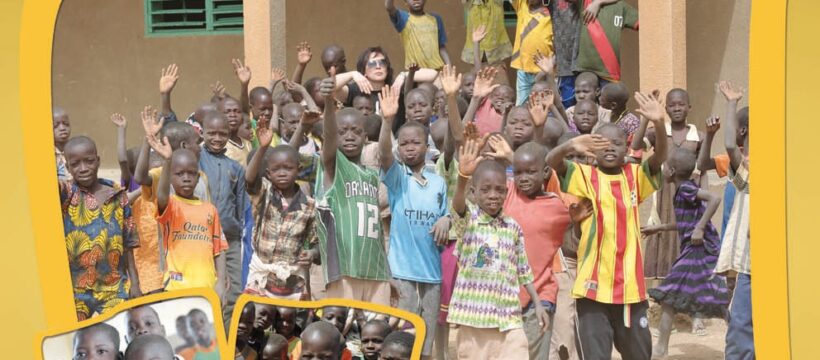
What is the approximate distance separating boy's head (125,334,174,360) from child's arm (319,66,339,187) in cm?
155

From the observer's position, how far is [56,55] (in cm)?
1248

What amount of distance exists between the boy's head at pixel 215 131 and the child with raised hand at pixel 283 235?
478 millimetres

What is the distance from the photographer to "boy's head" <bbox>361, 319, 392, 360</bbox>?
19.5 ft

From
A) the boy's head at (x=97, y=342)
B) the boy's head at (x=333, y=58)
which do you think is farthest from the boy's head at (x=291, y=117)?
the boy's head at (x=97, y=342)

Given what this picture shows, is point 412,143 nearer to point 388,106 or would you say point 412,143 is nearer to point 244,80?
point 388,106

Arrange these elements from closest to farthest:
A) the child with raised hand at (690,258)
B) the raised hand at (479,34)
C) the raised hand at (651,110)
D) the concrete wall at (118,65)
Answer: the raised hand at (651,110) → the child with raised hand at (690,258) → the raised hand at (479,34) → the concrete wall at (118,65)

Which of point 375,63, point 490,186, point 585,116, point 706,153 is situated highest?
point 375,63

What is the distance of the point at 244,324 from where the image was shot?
6055 millimetres

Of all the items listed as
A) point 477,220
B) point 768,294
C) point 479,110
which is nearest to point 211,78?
point 479,110

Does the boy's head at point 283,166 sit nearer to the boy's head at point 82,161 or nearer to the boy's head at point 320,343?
the boy's head at point 82,161

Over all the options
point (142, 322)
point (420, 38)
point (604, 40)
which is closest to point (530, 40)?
point (604, 40)

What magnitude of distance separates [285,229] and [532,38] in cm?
343

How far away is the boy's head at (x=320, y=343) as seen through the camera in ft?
18.8

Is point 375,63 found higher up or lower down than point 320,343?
higher up
